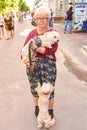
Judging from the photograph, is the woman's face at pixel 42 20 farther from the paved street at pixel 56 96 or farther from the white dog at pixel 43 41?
the paved street at pixel 56 96

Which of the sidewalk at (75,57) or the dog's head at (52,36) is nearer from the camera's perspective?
the dog's head at (52,36)

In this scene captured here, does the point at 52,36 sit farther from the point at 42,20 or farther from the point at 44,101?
the point at 44,101

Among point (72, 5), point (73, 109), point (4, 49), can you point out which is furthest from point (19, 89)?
point (72, 5)

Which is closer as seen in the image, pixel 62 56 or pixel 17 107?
pixel 17 107

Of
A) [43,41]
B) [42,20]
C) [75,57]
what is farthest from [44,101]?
[75,57]

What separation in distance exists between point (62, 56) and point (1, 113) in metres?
6.33

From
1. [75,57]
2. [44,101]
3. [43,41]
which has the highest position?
[43,41]

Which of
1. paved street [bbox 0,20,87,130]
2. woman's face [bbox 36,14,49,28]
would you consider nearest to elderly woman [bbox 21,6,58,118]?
woman's face [bbox 36,14,49,28]

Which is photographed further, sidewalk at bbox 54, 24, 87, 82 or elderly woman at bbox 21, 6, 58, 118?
sidewalk at bbox 54, 24, 87, 82

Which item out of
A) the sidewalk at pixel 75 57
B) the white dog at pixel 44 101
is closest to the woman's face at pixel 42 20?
the white dog at pixel 44 101

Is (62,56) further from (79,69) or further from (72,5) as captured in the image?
(72,5)

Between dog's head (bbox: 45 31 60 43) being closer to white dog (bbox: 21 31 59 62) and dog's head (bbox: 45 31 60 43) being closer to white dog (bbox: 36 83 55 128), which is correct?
white dog (bbox: 21 31 59 62)

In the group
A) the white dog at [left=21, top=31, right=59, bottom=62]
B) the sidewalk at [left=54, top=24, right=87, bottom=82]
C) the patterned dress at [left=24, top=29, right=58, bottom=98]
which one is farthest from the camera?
the sidewalk at [left=54, top=24, right=87, bottom=82]

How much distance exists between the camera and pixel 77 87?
716 centimetres
